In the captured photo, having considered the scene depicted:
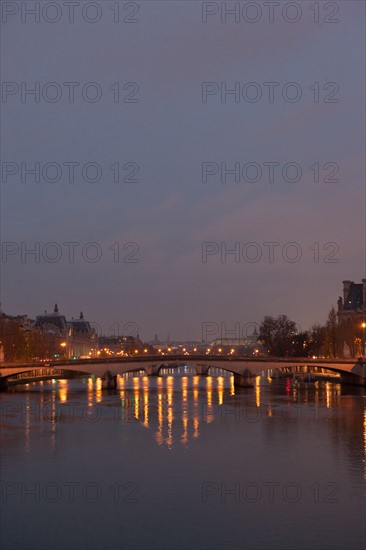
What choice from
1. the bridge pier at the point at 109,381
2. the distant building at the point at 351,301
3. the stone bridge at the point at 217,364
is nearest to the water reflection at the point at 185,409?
the bridge pier at the point at 109,381

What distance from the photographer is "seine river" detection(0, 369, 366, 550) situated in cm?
3105

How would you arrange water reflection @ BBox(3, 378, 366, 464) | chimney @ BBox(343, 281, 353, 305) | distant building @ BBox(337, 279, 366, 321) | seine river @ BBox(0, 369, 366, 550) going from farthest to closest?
chimney @ BBox(343, 281, 353, 305) < distant building @ BBox(337, 279, 366, 321) < water reflection @ BBox(3, 378, 366, 464) < seine river @ BBox(0, 369, 366, 550)

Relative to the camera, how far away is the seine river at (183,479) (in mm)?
31047

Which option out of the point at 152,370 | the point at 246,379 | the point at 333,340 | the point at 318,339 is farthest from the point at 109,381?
the point at 152,370

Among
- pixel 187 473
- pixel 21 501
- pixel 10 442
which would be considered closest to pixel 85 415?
pixel 10 442

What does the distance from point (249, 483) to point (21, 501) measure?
36.1ft

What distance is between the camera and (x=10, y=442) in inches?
2135

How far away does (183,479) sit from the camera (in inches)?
1634

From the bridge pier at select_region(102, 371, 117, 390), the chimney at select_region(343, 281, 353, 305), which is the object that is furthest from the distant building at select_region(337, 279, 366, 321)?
the bridge pier at select_region(102, 371, 117, 390)

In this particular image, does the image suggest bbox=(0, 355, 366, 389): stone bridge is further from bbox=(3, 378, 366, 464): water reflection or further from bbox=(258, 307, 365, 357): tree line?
bbox=(258, 307, 365, 357): tree line

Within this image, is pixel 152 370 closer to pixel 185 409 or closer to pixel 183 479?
pixel 185 409

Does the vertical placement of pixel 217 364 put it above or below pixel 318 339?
below

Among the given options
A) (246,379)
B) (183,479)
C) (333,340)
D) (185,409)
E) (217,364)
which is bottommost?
(183,479)

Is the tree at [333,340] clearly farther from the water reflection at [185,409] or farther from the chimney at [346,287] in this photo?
the water reflection at [185,409]
